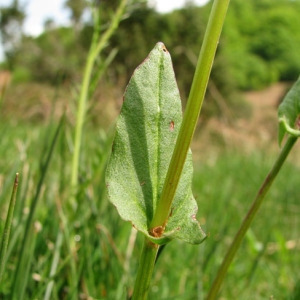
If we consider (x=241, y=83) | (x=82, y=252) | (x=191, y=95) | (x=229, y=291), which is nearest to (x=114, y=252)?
(x=82, y=252)

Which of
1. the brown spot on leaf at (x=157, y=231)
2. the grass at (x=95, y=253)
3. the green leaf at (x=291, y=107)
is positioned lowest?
the grass at (x=95, y=253)

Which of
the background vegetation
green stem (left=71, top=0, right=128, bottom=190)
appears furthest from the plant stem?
green stem (left=71, top=0, right=128, bottom=190)

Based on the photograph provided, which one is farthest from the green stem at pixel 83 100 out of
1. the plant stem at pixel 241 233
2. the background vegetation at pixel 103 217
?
the plant stem at pixel 241 233

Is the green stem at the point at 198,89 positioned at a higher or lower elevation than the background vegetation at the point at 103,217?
higher

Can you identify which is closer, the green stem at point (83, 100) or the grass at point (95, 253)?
the grass at point (95, 253)

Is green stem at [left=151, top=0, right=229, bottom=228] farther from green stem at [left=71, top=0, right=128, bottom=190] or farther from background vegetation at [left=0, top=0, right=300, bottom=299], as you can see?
green stem at [left=71, top=0, right=128, bottom=190]

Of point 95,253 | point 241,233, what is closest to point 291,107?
point 241,233

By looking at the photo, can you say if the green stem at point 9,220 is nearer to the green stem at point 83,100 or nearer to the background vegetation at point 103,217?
the background vegetation at point 103,217

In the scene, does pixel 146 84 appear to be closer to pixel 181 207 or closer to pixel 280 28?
pixel 181 207
